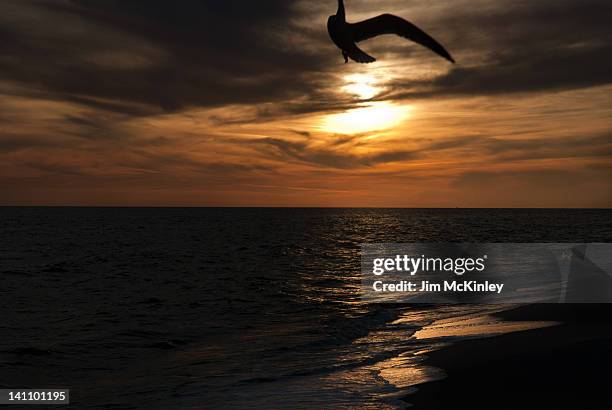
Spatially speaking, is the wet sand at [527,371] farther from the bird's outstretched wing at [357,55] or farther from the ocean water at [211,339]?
the bird's outstretched wing at [357,55]

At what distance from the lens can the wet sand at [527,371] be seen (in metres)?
10.3

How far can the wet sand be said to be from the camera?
10.3 meters

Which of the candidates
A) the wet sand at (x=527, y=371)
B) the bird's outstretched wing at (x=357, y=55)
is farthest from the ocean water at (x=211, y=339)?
the bird's outstretched wing at (x=357, y=55)

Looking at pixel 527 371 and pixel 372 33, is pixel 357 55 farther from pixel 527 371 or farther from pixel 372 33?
pixel 527 371

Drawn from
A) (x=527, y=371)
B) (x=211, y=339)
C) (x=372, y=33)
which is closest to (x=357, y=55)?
(x=372, y=33)

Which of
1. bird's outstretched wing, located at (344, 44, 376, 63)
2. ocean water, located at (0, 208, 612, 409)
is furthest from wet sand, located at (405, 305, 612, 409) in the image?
bird's outstretched wing, located at (344, 44, 376, 63)

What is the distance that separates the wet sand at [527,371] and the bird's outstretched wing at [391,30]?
23.6 feet

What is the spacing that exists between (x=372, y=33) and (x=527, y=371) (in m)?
9.25

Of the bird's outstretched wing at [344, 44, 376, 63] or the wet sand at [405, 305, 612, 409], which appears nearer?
the bird's outstretched wing at [344, 44, 376, 63]

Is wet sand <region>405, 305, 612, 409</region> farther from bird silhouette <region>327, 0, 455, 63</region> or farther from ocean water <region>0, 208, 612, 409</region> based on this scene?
bird silhouette <region>327, 0, 455, 63</region>

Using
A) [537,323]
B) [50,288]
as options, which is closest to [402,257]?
[50,288]

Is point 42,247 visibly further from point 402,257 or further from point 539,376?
point 539,376

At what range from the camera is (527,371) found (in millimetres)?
12055

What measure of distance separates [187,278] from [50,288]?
329 inches
